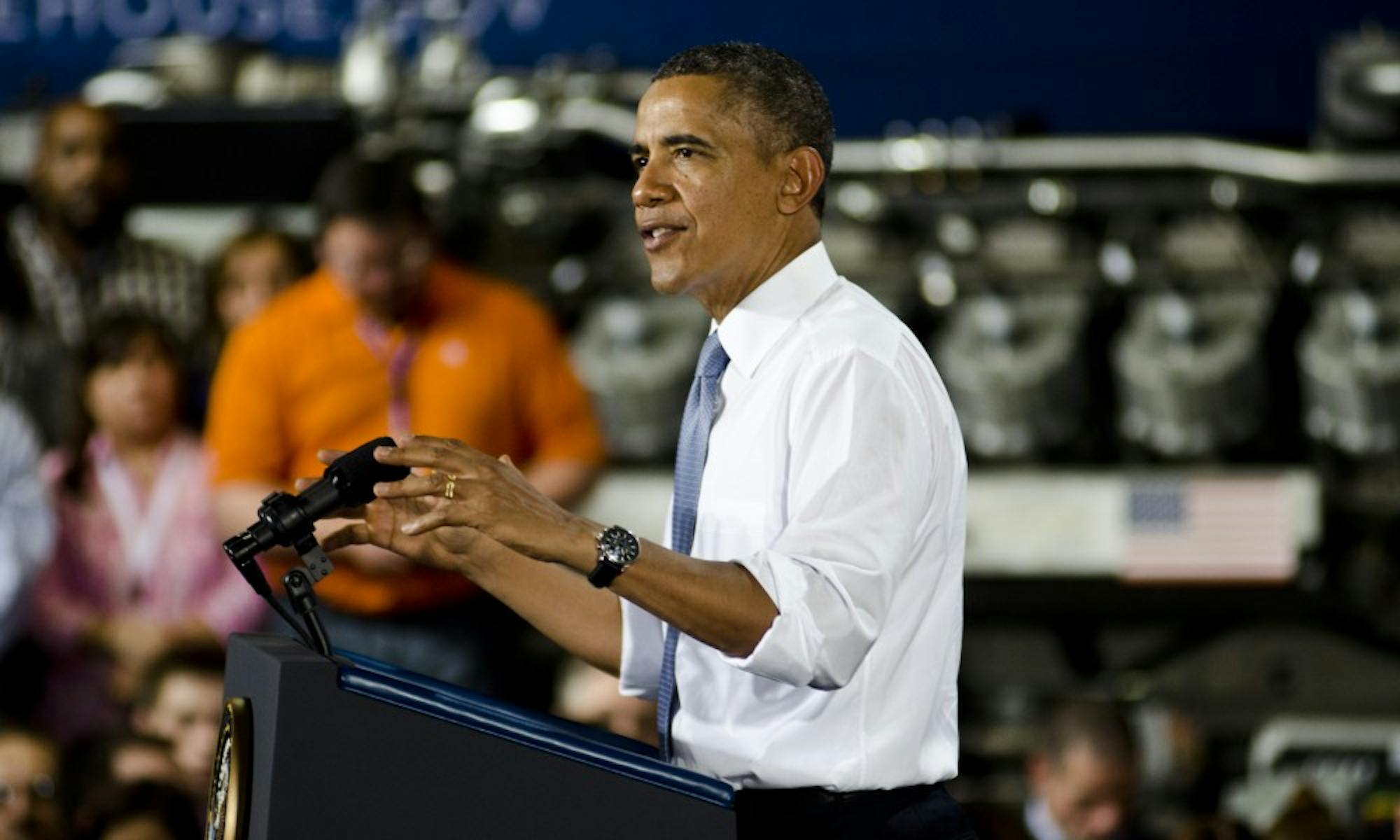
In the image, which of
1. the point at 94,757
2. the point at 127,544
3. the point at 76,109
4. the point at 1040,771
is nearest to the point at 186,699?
the point at 94,757

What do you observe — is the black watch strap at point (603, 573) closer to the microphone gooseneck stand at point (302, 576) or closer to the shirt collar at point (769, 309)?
the microphone gooseneck stand at point (302, 576)

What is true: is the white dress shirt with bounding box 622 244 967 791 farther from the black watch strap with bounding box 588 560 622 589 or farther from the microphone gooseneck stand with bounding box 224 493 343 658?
the microphone gooseneck stand with bounding box 224 493 343 658

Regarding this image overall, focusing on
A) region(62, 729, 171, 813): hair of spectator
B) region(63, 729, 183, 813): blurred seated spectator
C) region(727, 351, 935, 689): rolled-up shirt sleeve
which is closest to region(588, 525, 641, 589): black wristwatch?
region(727, 351, 935, 689): rolled-up shirt sleeve

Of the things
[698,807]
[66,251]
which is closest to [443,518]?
[698,807]

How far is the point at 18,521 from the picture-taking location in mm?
4477

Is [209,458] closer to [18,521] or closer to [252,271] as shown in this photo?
[18,521]

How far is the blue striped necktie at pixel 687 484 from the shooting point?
1978 millimetres

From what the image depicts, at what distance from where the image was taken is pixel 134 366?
457cm

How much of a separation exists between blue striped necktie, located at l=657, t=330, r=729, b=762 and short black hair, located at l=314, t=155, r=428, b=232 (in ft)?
7.00

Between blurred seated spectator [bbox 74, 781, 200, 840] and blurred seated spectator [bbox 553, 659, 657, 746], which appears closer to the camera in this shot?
blurred seated spectator [bbox 74, 781, 200, 840]

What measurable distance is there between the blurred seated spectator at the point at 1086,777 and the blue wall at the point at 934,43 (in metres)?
1.86

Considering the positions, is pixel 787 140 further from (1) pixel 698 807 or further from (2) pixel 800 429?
(1) pixel 698 807

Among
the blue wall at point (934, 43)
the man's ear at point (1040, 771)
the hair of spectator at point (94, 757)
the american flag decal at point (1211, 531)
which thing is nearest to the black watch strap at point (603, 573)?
the hair of spectator at point (94, 757)

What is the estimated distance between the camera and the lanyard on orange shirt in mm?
4168
